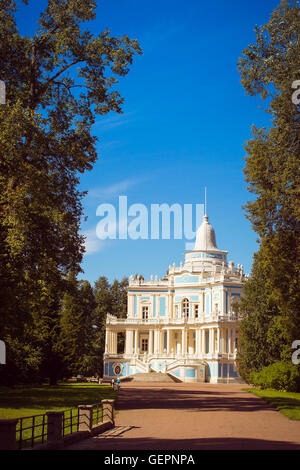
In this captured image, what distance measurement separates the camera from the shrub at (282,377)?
36.5 metres

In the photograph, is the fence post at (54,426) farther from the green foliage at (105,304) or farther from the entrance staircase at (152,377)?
the green foliage at (105,304)

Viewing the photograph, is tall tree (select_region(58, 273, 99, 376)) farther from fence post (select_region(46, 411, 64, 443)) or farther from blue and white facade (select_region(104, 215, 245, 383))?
fence post (select_region(46, 411, 64, 443))

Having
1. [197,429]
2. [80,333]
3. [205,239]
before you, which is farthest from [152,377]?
[197,429]

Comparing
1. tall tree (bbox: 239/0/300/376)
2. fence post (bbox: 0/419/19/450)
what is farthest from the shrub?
fence post (bbox: 0/419/19/450)

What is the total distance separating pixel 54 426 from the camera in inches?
506

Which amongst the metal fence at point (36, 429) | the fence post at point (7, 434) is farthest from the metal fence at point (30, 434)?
the fence post at point (7, 434)

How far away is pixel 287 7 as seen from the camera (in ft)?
81.9

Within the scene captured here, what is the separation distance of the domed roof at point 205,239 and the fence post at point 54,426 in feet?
201

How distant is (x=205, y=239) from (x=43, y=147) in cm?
5357

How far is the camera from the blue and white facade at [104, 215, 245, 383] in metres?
61.1

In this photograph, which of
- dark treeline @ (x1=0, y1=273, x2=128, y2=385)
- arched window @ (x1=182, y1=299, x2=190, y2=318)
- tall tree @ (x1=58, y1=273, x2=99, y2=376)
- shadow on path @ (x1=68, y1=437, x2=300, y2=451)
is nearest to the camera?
shadow on path @ (x1=68, y1=437, x2=300, y2=451)
